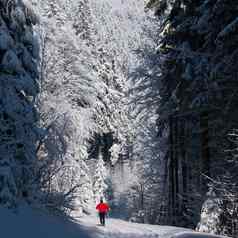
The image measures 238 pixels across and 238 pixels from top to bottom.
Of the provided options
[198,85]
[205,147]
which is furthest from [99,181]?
[198,85]

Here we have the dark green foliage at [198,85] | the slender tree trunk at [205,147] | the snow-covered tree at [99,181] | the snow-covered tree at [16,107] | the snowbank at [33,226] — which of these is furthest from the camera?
the snow-covered tree at [99,181]

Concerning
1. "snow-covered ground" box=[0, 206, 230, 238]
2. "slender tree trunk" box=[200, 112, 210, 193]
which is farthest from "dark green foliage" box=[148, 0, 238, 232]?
"snow-covered ground" box=[0, 206, 230, 238]

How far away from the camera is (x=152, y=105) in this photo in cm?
2778

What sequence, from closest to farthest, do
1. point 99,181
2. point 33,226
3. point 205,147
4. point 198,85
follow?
point 33,226
point 198,85
point 205,147
point 99,181

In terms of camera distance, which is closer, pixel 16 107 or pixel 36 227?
pixel 36 227

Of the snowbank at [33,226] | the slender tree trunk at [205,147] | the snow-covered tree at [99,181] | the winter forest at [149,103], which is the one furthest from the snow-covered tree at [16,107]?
the snow-covered tree at [99,181]

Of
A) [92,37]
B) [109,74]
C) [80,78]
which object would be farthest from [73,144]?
[109,74]

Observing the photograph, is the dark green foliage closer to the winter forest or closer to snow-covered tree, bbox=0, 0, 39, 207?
the winter forest

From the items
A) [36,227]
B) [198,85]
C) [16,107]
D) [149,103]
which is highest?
[149,103]

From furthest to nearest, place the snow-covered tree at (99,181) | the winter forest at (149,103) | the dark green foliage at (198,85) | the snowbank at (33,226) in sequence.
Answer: the snow-covered tree at (99,181), the dark green foliage at (198,85), the winter forest at (149,103), the snowbank at (33,226)

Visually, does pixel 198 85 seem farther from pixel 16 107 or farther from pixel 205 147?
pixel 16 107

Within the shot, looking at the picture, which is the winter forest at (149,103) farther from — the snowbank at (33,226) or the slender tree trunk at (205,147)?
the snowbank at (33,226)

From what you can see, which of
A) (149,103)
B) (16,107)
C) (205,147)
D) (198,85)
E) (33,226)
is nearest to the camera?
(33,226)

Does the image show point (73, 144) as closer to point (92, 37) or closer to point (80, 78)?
point (80, 78)
